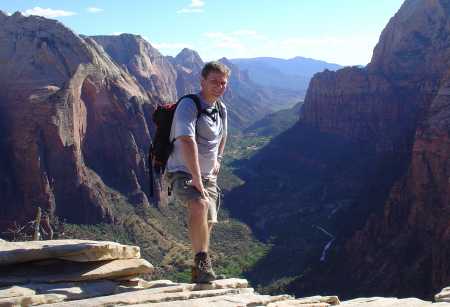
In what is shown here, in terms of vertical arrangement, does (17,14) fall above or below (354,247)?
above

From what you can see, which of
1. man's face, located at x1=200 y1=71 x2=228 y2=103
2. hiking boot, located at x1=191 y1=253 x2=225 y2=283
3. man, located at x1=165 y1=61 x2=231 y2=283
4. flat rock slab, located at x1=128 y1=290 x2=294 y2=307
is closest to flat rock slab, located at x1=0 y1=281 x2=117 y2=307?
flat rock slab, located at x1=128 y1=290 x2=294 y2=307

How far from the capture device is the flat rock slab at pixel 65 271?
625 centimetres

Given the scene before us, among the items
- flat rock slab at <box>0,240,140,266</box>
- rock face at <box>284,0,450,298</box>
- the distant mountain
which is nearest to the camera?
flat rock slab at <box>0,240,140,266</box>

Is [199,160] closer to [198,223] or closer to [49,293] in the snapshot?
[198,223]

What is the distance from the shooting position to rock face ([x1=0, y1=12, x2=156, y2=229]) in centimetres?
3050

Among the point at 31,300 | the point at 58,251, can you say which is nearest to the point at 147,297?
the point at 31,300

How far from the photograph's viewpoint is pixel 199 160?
248 inches

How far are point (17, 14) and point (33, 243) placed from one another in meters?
39.9

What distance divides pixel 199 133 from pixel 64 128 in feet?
99.6

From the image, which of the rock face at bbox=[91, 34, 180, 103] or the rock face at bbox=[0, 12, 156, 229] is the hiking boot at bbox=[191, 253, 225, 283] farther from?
the rock face at bbox=[91, 34, 180, 103]

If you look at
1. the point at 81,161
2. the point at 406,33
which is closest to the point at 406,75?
the point at 406,33

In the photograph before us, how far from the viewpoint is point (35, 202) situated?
30438 mm

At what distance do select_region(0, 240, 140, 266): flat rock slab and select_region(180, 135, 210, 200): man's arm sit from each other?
2.80 meters

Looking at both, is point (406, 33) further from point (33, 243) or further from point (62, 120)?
point (33, 243)
